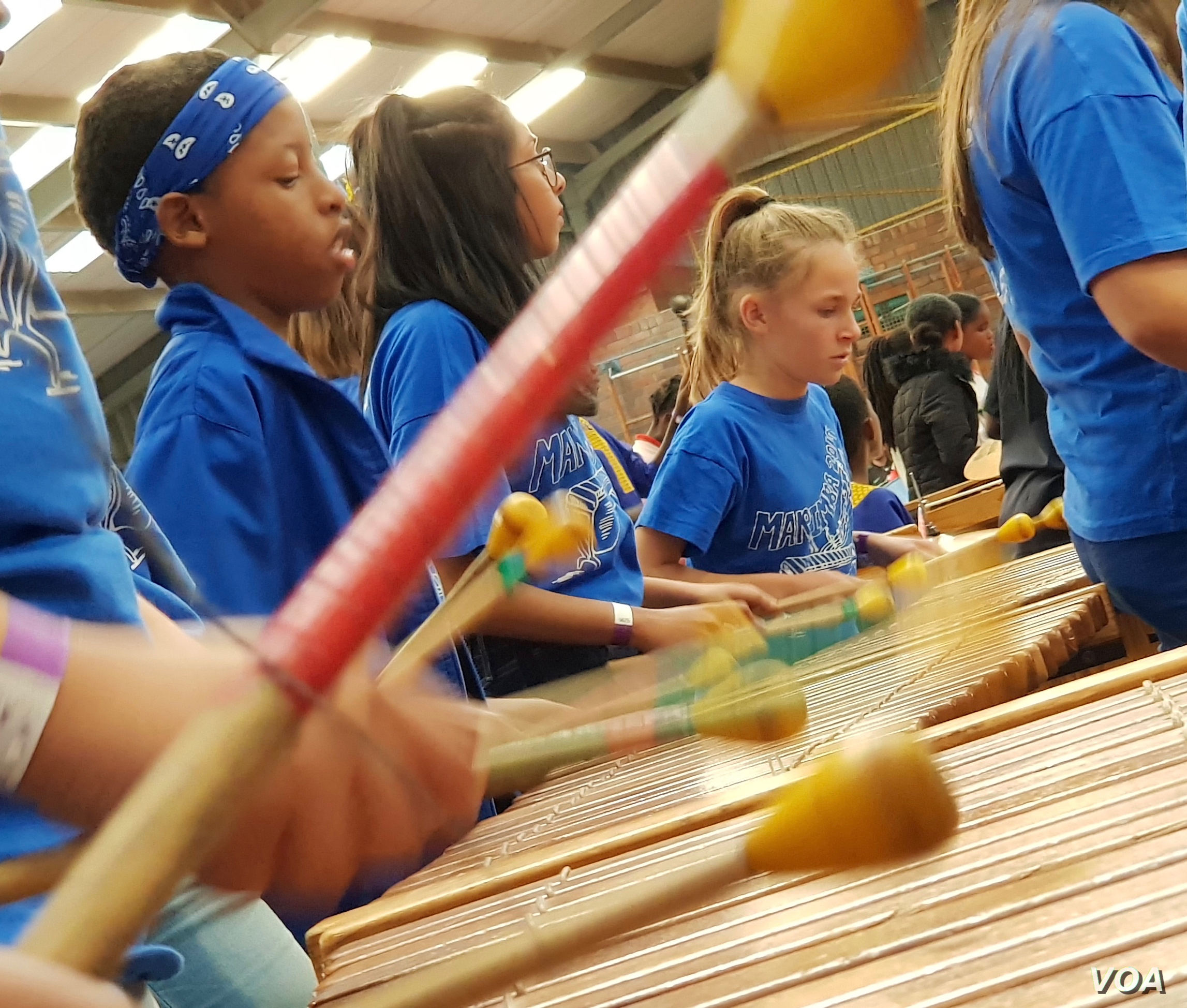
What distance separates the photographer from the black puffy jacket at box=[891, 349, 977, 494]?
434 cm

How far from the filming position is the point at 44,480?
52cm

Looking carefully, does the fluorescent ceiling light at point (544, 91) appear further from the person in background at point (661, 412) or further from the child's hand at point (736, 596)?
the child's hand at point (736, 596)

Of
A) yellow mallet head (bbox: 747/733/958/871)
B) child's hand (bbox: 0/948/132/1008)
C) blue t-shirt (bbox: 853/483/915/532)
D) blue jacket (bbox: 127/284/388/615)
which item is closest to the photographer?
child's hand (bbox: 0/948/132/1008)

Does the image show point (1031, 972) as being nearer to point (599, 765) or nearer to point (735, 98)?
point (735, 98)

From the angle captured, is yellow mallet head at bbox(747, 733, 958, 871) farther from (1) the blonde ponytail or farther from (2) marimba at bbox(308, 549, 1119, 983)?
(1) the blonde ponytail

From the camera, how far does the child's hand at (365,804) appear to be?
0.54 meters

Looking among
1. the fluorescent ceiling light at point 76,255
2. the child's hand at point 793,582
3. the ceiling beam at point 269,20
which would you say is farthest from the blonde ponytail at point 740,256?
the fluorescent ceiling light at point 76,255

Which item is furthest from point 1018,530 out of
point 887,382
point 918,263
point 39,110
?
point 918,263

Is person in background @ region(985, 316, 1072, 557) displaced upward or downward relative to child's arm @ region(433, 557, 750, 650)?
downward

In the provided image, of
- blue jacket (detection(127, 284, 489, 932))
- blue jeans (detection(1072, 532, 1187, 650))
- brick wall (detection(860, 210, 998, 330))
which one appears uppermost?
blue jacket (detection(127, 284, 489, 932))

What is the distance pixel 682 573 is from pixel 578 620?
632mm

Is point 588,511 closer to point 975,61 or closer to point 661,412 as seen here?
point 975,61

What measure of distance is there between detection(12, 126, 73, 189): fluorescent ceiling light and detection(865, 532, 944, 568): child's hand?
564 centimetres

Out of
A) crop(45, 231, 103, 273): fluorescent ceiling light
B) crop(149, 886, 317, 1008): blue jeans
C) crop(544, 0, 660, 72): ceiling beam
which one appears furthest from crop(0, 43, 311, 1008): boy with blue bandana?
crop(544, 0, 660, 72): ceiling beam
